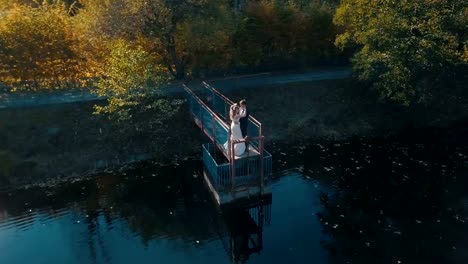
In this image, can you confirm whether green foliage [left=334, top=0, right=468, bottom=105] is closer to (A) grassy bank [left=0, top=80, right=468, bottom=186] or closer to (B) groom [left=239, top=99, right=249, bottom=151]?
(A) grassy bank [left=0, top=80, right=468, bottom=186]

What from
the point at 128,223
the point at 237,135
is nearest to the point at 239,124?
the point at 237,135

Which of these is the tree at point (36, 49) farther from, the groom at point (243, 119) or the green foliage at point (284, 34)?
the groom at point (243, 119)

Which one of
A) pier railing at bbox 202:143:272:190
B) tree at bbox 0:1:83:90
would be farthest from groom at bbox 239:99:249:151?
tree at bbox 0:1:83:90

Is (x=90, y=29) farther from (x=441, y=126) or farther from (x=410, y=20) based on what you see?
(x=441, y=126)

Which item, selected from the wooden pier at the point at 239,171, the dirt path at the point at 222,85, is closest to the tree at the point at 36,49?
the dirt path at the point at 222,85

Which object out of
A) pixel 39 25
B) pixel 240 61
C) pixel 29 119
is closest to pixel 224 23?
pixel 240 61

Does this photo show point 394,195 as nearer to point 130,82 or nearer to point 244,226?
point 244,226
